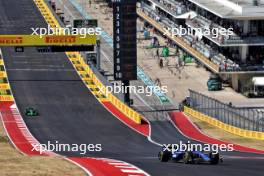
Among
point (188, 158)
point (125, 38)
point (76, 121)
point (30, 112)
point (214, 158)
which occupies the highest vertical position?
point (125, 38)

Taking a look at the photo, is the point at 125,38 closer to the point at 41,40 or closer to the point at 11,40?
the point at 41,40

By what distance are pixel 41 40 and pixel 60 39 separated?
6.76ft

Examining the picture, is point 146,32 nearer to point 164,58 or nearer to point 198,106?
point 164,58

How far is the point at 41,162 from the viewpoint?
4997 cm

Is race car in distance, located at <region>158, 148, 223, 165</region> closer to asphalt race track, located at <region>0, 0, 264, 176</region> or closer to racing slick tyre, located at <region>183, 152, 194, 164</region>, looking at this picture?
racing slick tyre, located at <region>183, 152, 194, 164</region>

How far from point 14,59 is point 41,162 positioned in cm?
6000

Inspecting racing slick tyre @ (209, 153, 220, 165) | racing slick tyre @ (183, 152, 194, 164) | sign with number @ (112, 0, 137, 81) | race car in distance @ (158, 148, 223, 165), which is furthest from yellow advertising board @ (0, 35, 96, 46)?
racing slick tyre @ (209, 153, 220, 165)

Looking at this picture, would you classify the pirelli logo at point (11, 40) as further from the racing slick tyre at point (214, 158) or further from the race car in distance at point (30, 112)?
the racing slick tyre at point (214, 158)

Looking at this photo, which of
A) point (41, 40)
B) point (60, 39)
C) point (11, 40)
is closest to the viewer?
point (41, 40)

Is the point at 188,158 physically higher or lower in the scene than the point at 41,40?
lower

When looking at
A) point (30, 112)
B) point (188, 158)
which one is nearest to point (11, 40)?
point (30, 112)

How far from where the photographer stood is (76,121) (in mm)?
79312

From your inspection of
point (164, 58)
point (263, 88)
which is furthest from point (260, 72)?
point (164, 58)

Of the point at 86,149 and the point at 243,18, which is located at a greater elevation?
the point at 243,18
